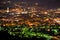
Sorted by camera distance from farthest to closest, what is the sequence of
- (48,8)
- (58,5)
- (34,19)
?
(58,5) → (48,8) → (34,19)

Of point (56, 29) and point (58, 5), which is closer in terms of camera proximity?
point (56, 29)

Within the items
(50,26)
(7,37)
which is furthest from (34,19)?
(7,37)

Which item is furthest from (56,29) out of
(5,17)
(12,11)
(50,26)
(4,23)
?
(12,11)

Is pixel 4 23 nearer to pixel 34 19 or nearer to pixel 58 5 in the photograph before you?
pixel 34 19

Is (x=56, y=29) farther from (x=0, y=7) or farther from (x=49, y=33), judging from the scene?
(x=0, y=7)

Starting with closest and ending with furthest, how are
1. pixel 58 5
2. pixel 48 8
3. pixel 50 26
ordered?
pixel 50 26
pixel 48 8
pixel 58 5

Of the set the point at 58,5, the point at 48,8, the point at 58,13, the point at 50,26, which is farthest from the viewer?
the point at 58,5
